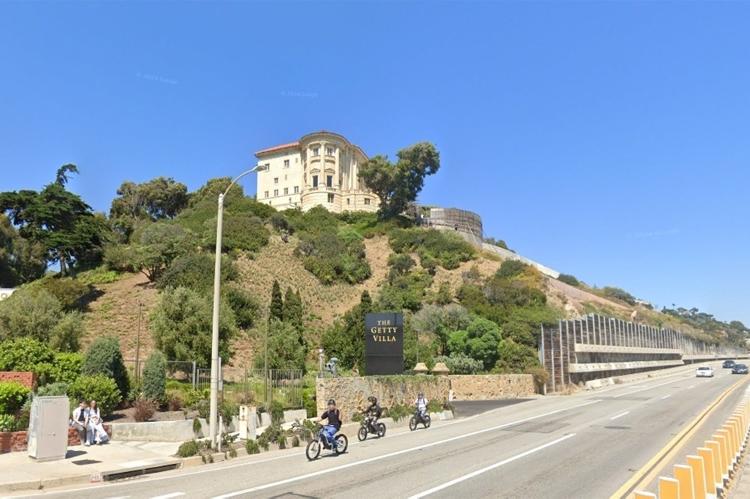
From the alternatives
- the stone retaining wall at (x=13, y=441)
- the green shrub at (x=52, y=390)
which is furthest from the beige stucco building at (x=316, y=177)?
the stone retaining wall at (x=13, y=441)

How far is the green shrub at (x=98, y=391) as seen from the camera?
18062 millimetres

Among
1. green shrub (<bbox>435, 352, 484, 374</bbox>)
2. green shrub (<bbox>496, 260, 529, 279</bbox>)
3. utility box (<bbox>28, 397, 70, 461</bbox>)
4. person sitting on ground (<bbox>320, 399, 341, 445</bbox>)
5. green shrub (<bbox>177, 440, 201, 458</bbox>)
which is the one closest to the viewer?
utility box (<bbox>28, 397, 70, 461</bbox>)

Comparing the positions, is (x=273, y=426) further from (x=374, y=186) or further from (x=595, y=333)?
(x=374, y=186)

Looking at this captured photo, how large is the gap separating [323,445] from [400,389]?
427 inches

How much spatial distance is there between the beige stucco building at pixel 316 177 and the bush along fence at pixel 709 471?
83896 mm

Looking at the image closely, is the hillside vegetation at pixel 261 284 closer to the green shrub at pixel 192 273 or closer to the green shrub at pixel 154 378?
the green shrub at pixel 192 273

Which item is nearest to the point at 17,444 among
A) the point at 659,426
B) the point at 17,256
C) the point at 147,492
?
the point at 147,492

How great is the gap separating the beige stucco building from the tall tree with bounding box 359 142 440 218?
6.54m

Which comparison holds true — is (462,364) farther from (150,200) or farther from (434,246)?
(150,200)

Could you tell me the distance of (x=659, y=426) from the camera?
20.9m

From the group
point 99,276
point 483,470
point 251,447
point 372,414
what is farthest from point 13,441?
point 99,276

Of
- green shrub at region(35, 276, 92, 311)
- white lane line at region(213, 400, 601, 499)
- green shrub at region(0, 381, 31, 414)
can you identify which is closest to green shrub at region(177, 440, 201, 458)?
white lane line at region(213, 400, 601, 499)

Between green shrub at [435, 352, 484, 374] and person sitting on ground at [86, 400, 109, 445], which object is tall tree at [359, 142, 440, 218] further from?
person sitting on ground at [86, 400, 109, 445]

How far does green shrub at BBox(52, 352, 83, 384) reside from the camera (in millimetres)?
19750
